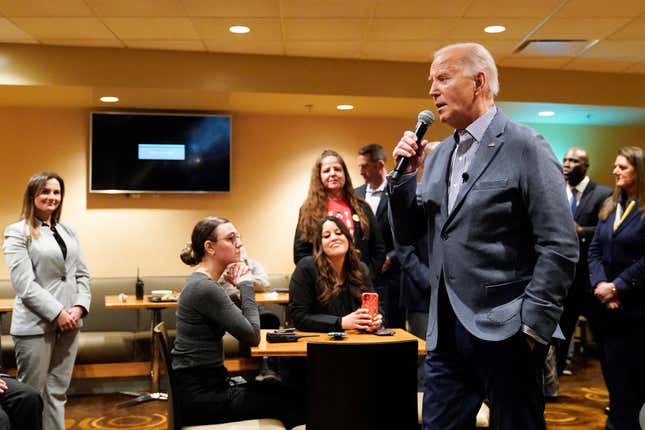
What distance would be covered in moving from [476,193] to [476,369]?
1.68 feet

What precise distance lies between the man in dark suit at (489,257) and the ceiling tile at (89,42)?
13.8 feet

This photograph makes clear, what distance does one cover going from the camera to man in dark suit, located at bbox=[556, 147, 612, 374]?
512 centimetres

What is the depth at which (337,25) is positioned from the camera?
5293 mm

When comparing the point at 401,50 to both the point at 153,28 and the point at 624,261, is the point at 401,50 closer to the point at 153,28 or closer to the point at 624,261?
the point at 153,28

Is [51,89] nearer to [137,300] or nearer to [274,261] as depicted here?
[137,300]

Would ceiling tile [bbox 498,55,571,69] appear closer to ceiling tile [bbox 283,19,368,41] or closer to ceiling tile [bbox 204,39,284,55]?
ceiling tile [bbox 283,19,368,41]

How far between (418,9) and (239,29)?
1368 millimetres

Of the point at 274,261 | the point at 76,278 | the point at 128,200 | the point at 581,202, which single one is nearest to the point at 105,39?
the point at 128,200

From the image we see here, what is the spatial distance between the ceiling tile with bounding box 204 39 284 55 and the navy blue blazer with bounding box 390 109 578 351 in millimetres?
3920

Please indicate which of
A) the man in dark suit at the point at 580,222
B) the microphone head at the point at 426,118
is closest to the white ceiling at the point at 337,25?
the man in dark suit at the point at 580,222

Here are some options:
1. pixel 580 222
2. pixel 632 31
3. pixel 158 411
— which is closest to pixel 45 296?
pixel 158 411

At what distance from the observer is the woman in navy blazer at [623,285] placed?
402 centimetres

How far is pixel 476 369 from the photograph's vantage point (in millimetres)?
2094

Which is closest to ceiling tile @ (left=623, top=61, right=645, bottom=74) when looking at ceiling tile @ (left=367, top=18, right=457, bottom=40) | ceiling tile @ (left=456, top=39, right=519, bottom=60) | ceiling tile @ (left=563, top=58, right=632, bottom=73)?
ceiling tile @ (left=563, top=58, right=632, bottom=73)
